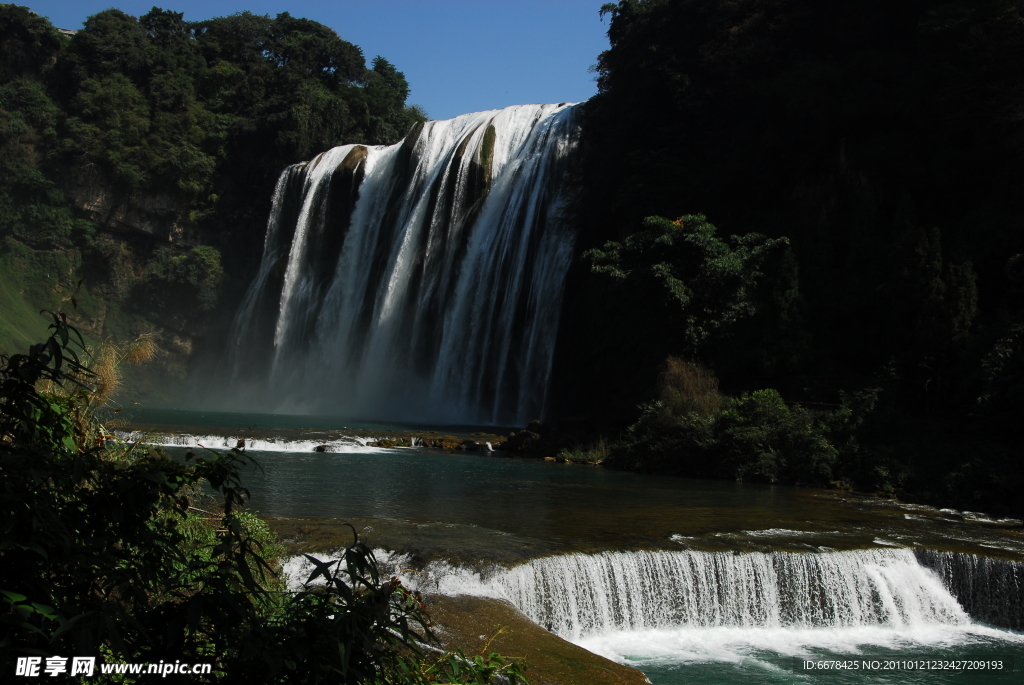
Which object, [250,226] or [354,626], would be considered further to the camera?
[250,226]

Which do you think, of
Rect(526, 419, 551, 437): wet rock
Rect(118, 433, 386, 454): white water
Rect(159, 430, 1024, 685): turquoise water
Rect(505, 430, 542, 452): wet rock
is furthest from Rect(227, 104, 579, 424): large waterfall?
Rect(159, 430, 1024, 685): turquoise water

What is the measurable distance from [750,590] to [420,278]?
28456 mm

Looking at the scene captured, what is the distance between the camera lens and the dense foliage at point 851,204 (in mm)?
19203

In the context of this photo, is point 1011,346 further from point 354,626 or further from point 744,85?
point 354,626

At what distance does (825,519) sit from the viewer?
14180mm

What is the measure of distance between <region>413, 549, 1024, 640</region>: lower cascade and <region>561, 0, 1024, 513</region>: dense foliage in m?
5.98

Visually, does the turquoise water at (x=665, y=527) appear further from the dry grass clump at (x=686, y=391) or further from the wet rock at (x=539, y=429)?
the wet rock at (x=539, y=429)

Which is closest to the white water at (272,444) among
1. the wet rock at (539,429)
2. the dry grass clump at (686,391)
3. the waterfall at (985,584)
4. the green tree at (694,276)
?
the wet rock at (539,429)

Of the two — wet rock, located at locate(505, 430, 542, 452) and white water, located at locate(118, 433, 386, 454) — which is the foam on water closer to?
wet rock, located at locate(505, 430, 542, 452)

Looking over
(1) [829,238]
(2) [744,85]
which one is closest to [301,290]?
(2) [744,85]

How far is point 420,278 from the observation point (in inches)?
1491

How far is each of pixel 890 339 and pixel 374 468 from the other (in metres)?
12.7

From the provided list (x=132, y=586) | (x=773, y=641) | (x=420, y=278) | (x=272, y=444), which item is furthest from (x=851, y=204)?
(x=132, y=586)

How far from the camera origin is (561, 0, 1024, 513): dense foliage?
1920cm
